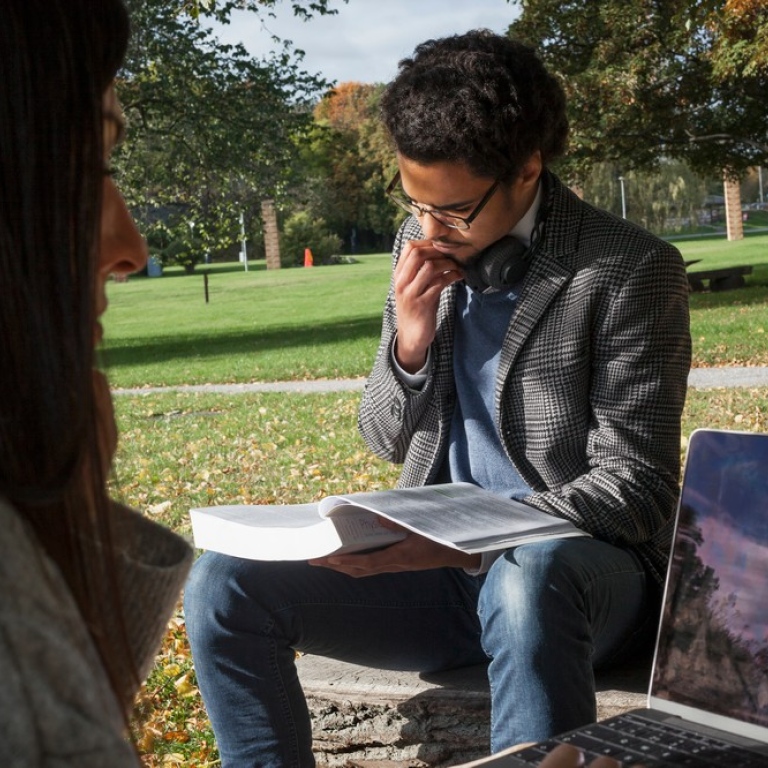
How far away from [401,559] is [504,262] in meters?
0.77

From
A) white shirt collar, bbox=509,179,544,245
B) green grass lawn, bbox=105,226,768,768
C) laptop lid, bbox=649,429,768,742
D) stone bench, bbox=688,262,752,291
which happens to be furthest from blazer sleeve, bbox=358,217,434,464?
stone bench, bbox=688,262,752,291

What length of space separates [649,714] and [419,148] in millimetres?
1494

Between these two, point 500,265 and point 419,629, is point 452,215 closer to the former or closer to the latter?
point 500,265

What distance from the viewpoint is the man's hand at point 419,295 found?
288 cm

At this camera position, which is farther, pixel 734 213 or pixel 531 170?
pixel 734 213

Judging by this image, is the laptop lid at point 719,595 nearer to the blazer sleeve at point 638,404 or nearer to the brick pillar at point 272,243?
the blazer sleeve at point 638,404

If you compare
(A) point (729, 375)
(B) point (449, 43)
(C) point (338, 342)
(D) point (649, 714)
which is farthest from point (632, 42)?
(D) point (649, 714)

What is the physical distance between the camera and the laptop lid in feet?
5.81

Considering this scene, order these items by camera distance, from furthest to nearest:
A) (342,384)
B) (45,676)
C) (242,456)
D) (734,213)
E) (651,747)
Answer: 1. (734,213)
2. (342,384)
3. (242,456)
4. (651,747)
5. (45,676)

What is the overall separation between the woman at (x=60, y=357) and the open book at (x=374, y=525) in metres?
1.23

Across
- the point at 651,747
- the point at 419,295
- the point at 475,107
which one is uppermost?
the point at 475,107

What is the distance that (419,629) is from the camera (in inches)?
108

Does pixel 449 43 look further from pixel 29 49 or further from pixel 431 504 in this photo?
pixel 29 49

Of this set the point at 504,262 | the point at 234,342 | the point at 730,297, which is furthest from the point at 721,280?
the point at 504,262
